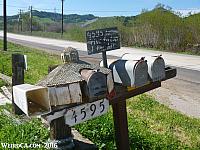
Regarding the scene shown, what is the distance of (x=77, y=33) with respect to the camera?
162 ft

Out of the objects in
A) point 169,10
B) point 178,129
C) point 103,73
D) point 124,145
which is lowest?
point 178,129

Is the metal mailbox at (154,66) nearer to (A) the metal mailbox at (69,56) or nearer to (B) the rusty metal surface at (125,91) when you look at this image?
(B) the rusty metal surface at (125,91)

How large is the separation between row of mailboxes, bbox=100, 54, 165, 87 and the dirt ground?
14.8 feet

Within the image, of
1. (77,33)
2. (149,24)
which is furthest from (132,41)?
(77,33)

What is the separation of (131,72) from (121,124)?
738 millimetres

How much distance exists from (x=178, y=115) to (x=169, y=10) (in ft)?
87.0

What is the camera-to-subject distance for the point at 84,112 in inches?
113

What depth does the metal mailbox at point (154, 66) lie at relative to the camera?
3.37 metres

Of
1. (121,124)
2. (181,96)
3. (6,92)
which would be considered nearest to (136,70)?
(121,124)

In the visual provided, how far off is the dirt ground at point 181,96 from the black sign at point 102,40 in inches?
182

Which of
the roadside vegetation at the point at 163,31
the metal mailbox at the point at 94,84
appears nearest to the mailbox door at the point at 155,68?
the metal mailbox at the point at 94,84

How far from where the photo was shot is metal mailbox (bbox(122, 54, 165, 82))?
3365 mm

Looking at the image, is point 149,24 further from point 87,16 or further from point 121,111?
point 87,16

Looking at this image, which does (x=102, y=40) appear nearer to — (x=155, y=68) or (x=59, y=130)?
(x=155, y=68)
